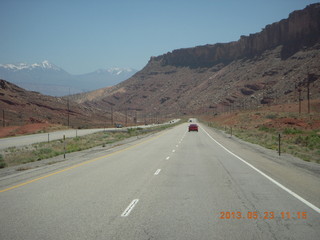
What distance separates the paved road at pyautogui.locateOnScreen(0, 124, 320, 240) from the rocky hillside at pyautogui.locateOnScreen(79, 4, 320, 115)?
98.8 m

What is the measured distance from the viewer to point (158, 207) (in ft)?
23.0

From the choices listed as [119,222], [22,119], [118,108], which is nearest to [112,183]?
[119,222]

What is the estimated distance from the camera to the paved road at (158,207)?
17.8 feet

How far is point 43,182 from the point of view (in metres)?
10.2

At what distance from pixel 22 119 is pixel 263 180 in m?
82.5

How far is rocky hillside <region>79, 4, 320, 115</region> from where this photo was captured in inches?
4603

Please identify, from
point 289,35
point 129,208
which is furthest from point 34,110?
point 289,35

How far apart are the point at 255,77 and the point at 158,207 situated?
471 ft

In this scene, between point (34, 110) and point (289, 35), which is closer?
point (34, 110)

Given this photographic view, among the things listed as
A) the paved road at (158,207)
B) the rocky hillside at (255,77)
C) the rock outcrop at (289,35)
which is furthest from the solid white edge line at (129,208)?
the rock outcrop at (289,35)

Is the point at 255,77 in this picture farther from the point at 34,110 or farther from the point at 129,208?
the point at 129,208

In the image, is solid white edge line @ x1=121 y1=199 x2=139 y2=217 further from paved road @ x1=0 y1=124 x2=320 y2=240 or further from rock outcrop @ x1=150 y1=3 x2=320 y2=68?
rock outcrop @ x1=150 y1=3 x2=320 y2=68

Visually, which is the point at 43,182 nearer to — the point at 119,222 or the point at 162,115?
the point at 119,222

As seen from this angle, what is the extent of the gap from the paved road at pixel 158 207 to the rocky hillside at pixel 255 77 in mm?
98787
